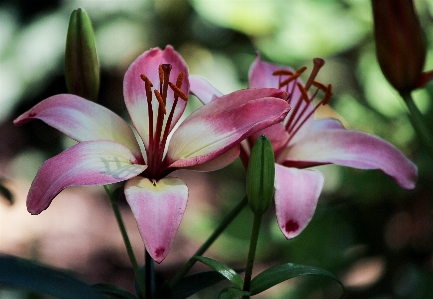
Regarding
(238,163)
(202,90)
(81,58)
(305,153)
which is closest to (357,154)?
(305,153)

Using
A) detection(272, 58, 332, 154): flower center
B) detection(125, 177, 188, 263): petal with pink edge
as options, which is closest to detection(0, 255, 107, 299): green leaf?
detection(125, 177, 188, 263): petal with pink edge

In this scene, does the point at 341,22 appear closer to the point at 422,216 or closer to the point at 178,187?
the point at 422,216

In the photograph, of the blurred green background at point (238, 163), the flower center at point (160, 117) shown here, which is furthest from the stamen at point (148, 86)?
the blurred green background at point (238, 163)

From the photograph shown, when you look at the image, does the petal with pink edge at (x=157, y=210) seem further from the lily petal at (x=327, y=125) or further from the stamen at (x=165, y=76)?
the lily petal at (x=327, y=125)

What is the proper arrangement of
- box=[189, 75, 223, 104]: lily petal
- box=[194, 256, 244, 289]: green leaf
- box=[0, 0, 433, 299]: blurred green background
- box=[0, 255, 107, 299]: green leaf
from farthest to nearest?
1. box=[0, 0, 433, 299]: blurred green background
2. box=[189, 75, 223, 104]: lily petal
3. box=[194, 256, 244, 289]: green leaf
4. box=[0, 255, 107, 299]: green leaf

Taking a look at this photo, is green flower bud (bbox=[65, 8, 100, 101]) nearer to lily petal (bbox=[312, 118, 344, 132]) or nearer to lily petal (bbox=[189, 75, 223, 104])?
lily petal (bbox=[189, 75, 223, 104])

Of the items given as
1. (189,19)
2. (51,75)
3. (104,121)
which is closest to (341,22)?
(189,19)
